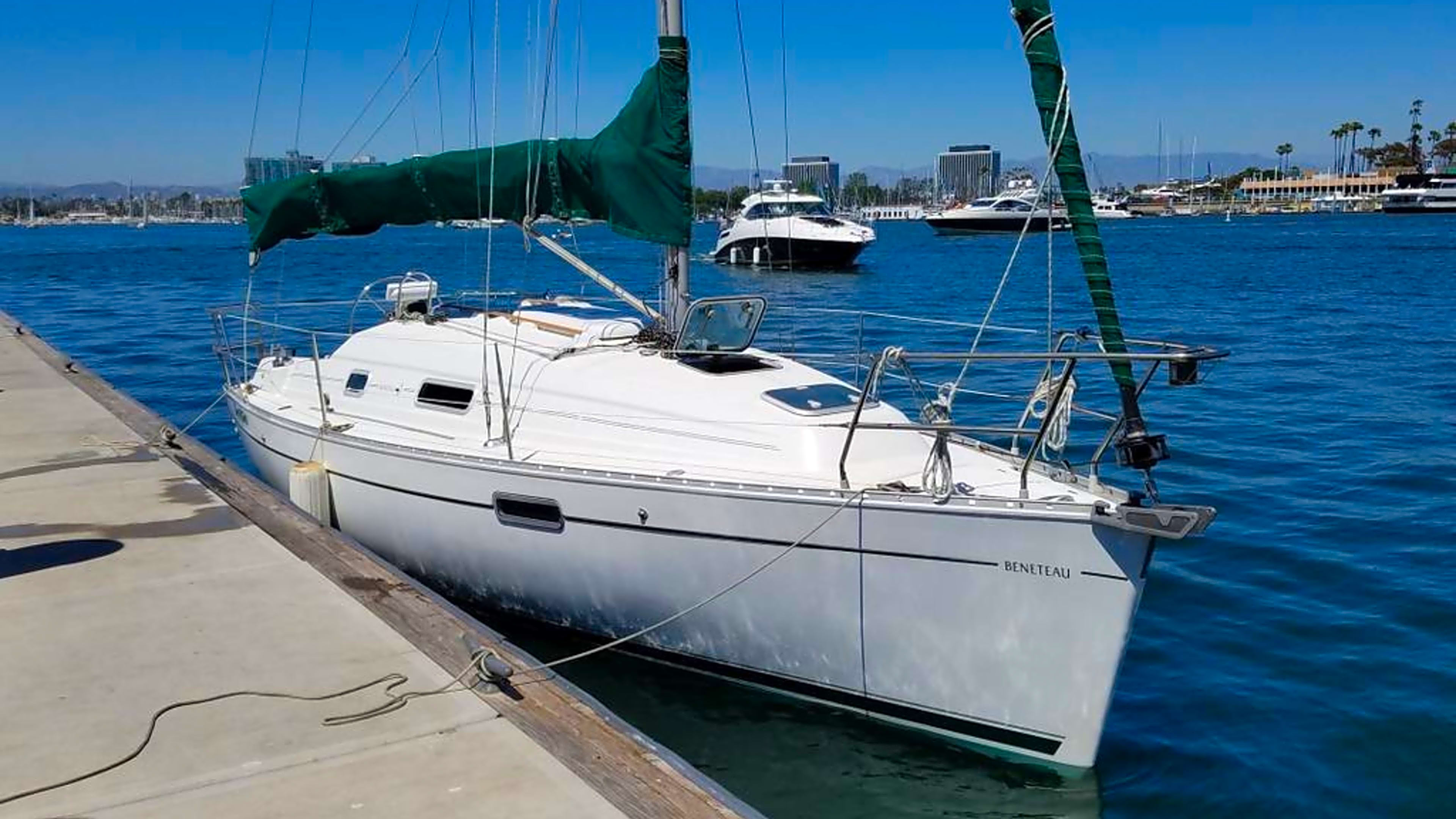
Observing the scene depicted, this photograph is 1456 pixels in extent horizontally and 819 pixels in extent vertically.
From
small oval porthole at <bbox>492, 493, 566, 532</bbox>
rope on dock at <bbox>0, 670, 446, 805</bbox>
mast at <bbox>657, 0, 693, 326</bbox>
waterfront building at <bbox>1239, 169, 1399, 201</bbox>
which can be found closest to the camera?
rope on dock at <bbox>0, 670, 446, 805</bbox>

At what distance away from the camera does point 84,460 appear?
427 inches

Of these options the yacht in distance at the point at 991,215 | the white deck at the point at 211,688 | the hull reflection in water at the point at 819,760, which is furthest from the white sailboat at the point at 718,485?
the yacht in distance at the point at 991,215

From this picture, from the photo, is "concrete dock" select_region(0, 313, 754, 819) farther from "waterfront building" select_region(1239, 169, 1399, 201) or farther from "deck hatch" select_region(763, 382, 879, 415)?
"waterfront building" select_region(1239, 169, 1399, 201)

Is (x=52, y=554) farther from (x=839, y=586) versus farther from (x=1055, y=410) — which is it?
(x=1055, y=410)

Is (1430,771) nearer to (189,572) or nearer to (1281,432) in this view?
(189,572)

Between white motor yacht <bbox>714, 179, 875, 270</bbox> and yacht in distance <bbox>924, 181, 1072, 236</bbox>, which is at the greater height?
yacht in distance <bbox>924, 181, 1072, 236</bbox>

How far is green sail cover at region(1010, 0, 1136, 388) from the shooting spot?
20.4 feet

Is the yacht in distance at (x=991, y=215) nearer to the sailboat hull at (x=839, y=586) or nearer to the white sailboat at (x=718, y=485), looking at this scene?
the white sailboat at (x=718, y=485)

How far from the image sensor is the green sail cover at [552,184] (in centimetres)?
907

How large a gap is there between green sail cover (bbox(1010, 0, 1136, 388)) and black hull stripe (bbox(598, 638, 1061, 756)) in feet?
6.59

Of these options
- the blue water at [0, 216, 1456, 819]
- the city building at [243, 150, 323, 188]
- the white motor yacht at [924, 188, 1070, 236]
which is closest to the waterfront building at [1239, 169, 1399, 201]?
the white motor yacht at [924, 188, 1070, 236]

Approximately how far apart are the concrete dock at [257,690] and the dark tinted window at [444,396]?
127cm

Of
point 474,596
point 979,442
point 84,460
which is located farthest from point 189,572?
point 979,442

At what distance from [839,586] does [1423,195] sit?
130563 mm
